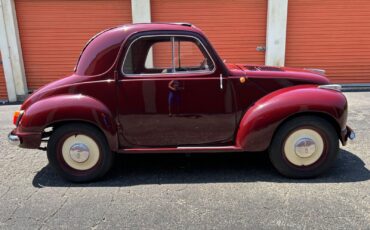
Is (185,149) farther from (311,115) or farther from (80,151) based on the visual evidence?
(311,115)

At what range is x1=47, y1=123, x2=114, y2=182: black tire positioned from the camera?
398 cm

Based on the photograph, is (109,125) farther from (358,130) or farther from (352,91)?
(352,91)

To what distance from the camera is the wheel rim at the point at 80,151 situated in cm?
401

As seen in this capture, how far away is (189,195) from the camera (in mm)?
3736

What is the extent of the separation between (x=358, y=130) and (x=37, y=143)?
201 inches

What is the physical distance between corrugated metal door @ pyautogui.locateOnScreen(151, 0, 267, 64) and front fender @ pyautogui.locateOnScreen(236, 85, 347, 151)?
5.66m

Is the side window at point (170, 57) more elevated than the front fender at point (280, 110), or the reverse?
the side window at point (170, 57)

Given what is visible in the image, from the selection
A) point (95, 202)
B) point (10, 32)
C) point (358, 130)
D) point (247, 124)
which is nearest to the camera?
point (95, 202)

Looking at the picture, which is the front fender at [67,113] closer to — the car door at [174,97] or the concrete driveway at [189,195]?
the car door at [174,97]

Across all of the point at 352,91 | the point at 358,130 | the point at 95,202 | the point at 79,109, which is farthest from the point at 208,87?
the point at 352,91

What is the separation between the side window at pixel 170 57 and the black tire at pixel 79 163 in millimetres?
834

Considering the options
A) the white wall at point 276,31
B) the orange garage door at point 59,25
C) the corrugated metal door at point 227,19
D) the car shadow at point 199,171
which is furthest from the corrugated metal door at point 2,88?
the white wall at point 276,31

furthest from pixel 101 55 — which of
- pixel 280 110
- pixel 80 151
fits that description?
pixel 280 110

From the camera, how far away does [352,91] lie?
9.41 m
